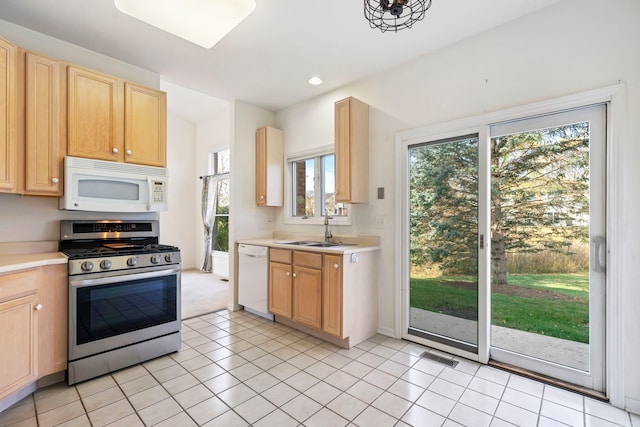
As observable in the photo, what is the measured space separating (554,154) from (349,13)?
6.25 ft

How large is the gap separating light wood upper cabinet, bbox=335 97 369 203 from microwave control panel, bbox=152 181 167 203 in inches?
68.9

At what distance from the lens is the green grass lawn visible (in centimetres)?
217

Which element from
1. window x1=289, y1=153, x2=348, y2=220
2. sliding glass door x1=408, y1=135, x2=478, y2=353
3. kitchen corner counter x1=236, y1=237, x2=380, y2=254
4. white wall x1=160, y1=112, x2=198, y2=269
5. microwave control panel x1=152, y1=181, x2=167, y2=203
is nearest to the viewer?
sliding glass door x1=408, y1=135, x2=478, y2=353

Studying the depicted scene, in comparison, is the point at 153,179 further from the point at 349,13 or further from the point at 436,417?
the point at 436,417

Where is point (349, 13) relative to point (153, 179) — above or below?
above

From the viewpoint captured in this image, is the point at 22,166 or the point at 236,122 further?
the point at 236,122

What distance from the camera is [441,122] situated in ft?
8.98

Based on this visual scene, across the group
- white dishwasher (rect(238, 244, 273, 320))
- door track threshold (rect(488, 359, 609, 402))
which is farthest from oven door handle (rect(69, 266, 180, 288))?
door track threshold (rect(488, 359, 609, 402))

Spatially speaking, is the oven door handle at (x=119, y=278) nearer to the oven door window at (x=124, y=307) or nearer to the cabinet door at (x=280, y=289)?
the oven door window at (x=124, y=307)

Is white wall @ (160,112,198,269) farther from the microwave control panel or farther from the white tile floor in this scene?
the white tile floor

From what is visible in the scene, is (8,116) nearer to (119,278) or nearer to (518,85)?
(119,278)

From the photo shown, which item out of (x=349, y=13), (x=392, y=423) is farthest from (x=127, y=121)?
(x=392, y=423)

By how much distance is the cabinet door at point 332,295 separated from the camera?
2.72 metres

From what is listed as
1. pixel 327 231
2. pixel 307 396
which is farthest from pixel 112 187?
pixel 307 396
